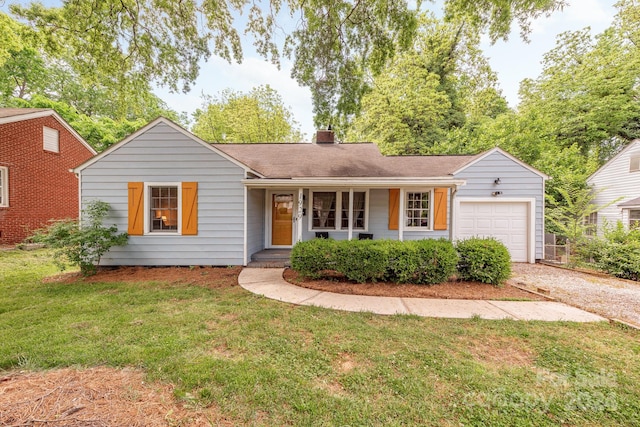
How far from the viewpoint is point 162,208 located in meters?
6.97

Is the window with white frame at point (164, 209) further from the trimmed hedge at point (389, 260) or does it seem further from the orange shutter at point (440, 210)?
the orange shutter at point (440, 210)

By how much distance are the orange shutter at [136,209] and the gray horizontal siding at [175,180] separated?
155 millimetres

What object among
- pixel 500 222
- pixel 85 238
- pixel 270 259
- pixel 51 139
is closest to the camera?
pixel 85 238

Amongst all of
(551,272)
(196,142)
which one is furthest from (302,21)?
(551,272)

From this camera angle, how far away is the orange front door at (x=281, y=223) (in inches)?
335

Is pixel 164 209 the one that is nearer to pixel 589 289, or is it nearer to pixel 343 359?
pixel 343 359

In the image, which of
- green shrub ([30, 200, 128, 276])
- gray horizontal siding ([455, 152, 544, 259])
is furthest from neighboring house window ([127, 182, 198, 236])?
gray horizontal siding ([455, 152, 544, 259])

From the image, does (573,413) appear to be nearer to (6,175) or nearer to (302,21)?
(302,21)

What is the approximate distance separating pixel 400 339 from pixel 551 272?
6711 millimetres

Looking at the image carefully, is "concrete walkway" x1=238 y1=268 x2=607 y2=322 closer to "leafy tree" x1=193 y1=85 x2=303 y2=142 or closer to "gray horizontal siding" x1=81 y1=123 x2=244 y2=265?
"gray horizontal siding" x1=81 y1=123 x2=244 y2=265

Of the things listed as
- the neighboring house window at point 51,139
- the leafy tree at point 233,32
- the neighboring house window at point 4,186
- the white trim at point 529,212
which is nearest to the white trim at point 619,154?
the white trim at point 529,212

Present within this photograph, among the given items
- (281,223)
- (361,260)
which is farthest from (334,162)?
(361,260)

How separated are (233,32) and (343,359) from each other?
23.3ft

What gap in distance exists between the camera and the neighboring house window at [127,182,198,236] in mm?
6672
